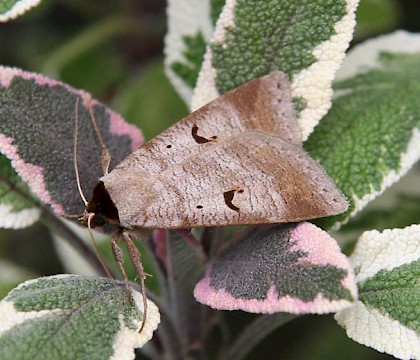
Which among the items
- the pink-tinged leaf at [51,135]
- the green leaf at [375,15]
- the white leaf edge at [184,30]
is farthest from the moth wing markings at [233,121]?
the green leaf at [375,15]

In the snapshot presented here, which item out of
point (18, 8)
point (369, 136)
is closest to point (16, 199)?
point (18, 8)

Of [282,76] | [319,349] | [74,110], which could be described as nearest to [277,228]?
[282,76]

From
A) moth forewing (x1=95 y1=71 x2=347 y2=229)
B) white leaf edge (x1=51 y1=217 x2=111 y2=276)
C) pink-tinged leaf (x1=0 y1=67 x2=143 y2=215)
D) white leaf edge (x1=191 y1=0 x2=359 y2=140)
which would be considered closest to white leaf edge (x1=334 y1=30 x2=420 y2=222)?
white leaf edge (x1=191 y1=0 x2=359 y2=140)

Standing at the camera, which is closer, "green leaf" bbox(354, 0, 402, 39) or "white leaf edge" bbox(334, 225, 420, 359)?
"white leaf edge" bbox(334, 225, 420, 359)

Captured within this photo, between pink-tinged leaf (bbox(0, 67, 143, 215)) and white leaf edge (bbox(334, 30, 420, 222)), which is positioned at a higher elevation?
Answer: pink-tinged leaf (bbox(0, 67, 143, 215))

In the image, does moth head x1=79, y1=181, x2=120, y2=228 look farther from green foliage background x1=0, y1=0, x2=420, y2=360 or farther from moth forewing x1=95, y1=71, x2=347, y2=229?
green foliage background x1=0, y1=0, x2=420, y2=360

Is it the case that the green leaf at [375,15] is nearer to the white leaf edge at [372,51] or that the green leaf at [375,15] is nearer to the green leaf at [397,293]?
the white leaf edge at [372,51]
